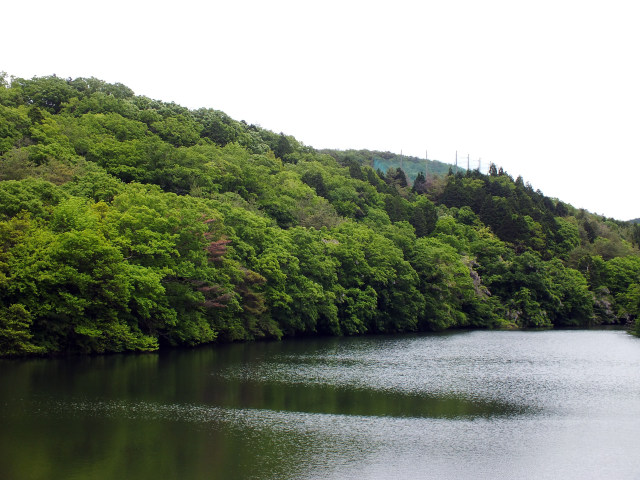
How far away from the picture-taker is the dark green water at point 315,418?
1852cm

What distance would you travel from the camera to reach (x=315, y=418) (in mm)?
25031

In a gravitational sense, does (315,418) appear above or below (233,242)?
below

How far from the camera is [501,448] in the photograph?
69.6 feet

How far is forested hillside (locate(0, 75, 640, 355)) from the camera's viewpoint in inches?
1644

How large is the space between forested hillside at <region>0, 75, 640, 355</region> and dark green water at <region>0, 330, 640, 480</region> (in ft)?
16.3

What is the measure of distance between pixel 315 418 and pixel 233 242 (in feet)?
112

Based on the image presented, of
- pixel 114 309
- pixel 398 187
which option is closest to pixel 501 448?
pixel 114 309

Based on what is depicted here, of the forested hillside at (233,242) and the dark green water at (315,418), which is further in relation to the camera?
the forested hillside at (233,242)

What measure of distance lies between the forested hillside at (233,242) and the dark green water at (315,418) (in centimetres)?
498

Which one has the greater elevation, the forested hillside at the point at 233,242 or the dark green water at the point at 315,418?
the forested hillside at the point at 233,242

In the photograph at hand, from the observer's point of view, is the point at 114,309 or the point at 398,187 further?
the point at 398,187

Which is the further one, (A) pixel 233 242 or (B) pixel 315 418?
(A) pixel 233 242

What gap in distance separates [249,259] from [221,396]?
28.9m

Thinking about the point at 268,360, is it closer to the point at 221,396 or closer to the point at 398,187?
the point at 221,396
